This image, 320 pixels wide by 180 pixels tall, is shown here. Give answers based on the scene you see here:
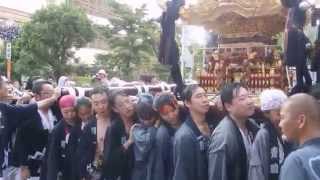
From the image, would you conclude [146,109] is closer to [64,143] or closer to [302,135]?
[64,143]

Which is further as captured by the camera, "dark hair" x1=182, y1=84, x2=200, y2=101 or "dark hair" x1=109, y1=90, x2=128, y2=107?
"dark hair" x1=109, y1=90, x2=128, y2=107

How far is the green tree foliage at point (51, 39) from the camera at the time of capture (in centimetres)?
2114

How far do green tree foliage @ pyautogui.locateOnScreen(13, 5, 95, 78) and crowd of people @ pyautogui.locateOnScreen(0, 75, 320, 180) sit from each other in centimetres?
1595

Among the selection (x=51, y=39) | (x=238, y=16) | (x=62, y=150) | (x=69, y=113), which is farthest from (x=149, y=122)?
(x=51, y=39)

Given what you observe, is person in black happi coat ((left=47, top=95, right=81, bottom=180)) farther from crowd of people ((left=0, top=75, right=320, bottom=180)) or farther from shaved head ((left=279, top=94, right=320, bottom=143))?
shaved head ((left=279, top=94, right=320, bottom=143))

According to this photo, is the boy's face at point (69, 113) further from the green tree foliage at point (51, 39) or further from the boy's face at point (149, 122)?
the green tree foliage at point (51, 39)

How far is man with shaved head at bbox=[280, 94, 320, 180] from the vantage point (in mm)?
2115

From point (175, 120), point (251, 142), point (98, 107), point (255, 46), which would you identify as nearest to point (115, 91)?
point (98, 107)

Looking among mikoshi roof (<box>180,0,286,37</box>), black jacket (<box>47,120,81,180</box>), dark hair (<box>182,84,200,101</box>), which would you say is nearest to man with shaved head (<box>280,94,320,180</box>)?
dark hair (<box>182,84,200,101</box>)

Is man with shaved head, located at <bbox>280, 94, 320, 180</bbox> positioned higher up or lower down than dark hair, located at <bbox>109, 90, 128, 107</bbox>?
lower down

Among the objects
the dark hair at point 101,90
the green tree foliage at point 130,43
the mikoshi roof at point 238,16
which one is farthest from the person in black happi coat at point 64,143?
the green tree foliage at point 130,43

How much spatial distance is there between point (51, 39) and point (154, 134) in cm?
1805

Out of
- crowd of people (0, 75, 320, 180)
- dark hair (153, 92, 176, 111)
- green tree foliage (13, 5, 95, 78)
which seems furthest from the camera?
green tree foliage (13, 5, 95, 78)

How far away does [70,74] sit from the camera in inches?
878
